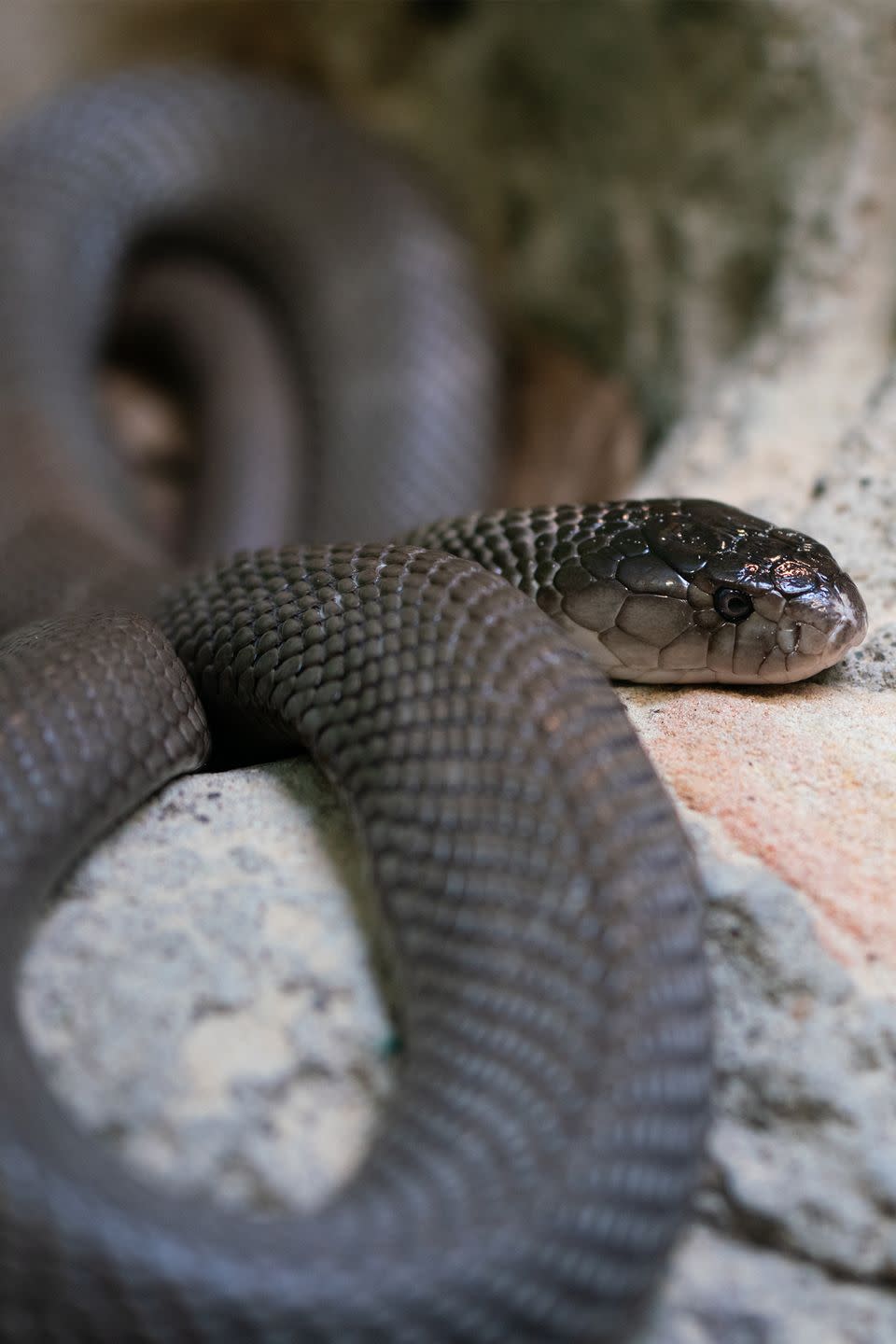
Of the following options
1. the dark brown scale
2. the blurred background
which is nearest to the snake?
the dark brown scale

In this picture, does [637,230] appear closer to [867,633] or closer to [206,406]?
[206,406]

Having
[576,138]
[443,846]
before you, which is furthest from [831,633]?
[576,138]

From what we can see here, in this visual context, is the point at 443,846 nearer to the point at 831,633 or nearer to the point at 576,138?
the point at 831,633

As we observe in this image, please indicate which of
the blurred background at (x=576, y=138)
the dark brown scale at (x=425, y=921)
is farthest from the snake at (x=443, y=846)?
the blurred background at (x=576, y=138)

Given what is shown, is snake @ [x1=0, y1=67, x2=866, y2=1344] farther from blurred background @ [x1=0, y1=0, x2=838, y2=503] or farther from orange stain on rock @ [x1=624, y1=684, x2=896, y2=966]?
blurred background @ [x1=0, y1=0, x2=838, y2=503]

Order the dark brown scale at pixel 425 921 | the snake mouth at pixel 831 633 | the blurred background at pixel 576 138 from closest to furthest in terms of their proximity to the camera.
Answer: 1. the dark brown scale at pixel 425 921
2. the snake mouth at pixel 831 633
3. the blurred background at pixel 576 138

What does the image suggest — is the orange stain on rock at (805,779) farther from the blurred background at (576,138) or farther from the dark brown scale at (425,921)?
the blurred background at (576,138)
